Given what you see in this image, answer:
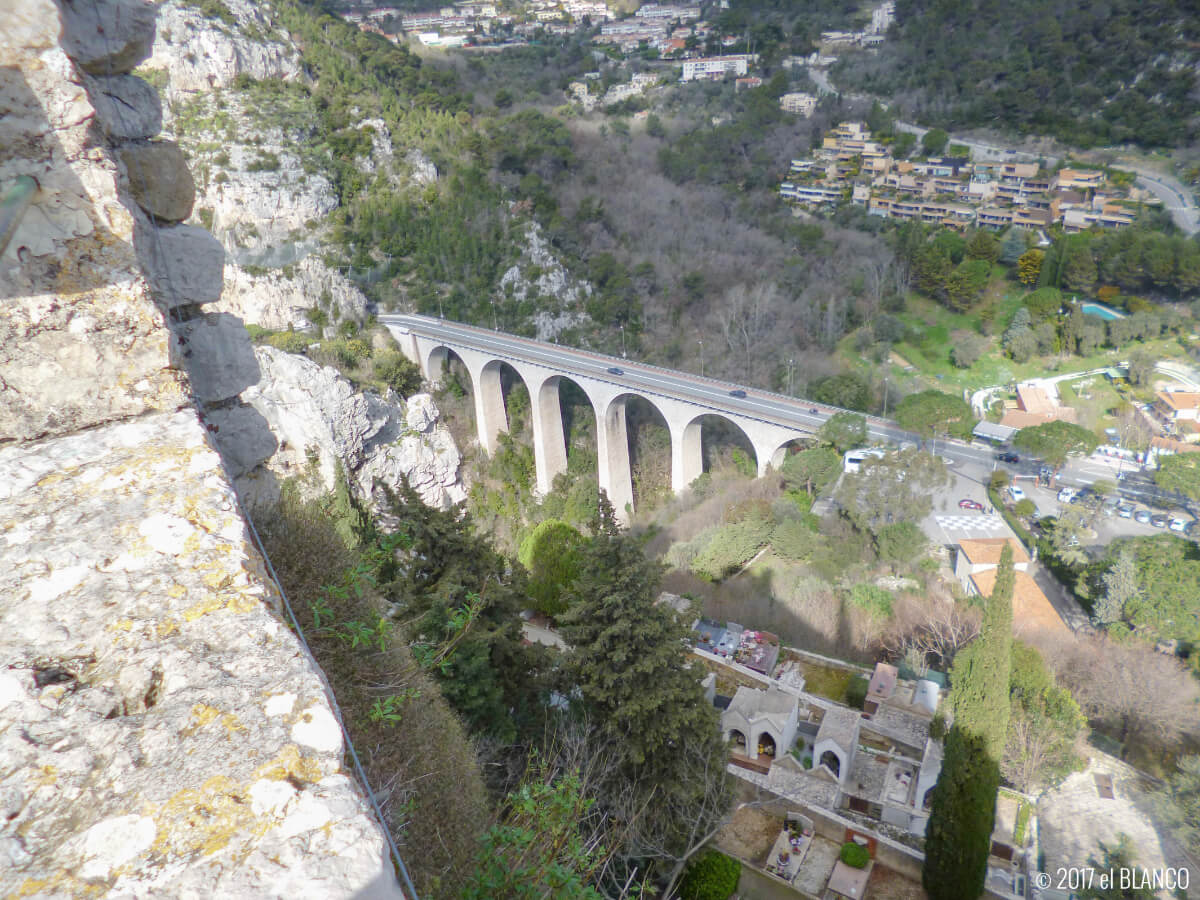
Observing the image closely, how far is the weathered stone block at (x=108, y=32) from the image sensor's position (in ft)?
9.14

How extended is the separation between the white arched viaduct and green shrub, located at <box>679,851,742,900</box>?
13.8 metres

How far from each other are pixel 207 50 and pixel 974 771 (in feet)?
130

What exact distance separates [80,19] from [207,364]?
4.97ft

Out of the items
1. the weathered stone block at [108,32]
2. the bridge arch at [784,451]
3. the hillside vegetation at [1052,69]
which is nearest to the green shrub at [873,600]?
the bridge arch at [784,451]

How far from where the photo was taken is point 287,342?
84.1ft

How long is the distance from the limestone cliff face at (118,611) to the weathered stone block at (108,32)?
2cm

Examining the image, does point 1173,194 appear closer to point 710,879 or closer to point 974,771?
point 974,771

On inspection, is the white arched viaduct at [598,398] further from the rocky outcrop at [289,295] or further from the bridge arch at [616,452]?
the rocky outcrop at [289,295]

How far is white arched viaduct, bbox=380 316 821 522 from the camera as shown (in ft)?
70.5

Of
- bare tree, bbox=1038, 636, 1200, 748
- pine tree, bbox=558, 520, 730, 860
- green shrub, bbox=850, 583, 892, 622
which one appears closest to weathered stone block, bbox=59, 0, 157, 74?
pine tree, bbox=558, 520, 730, 860

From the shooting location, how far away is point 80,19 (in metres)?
2.79

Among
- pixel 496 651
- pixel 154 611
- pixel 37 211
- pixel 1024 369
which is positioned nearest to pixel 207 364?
pixel 37 211

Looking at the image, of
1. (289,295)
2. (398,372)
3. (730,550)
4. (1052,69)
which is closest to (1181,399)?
(730,550)

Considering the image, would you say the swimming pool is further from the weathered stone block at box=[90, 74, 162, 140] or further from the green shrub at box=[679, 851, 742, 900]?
the weathered stone block at box=[90, 74, 162, 140]
